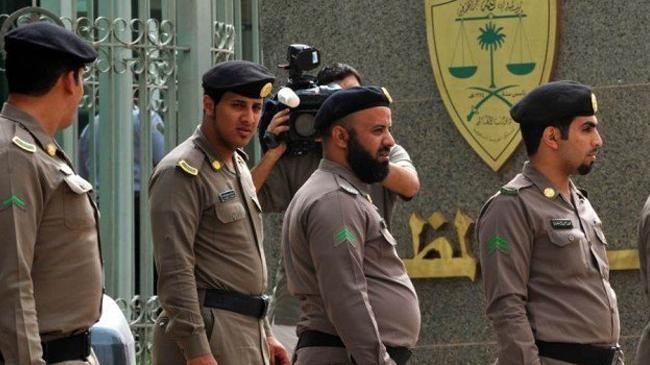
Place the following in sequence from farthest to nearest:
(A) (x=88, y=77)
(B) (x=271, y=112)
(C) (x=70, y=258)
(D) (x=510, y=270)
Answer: (A) (x=88, y=77) < (B) (x=271, y=112) < (D) (x=510, y=270) < (C) (x=70, y=258)

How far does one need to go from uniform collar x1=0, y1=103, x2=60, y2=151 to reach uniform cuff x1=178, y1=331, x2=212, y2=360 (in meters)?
1.37

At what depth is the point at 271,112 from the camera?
7512mm

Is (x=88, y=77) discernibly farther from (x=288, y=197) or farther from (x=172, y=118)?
(x=288, y=197)

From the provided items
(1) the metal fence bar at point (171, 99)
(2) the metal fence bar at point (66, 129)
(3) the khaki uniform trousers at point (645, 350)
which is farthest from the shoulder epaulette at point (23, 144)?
(1) the metal fence bar at point (171, 99)

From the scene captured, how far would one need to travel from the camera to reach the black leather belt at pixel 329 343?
614 cm

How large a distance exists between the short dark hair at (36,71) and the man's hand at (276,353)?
1.91 metres

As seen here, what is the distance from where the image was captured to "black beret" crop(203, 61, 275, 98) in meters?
6.61

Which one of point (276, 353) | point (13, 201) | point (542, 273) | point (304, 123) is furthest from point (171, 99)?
point (13, 201)

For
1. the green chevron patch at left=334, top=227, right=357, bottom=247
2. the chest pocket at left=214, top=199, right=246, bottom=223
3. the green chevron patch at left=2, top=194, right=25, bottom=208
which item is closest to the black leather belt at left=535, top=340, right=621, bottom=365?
the green chevron patch at left=334, top=227, right=357, bottom=247

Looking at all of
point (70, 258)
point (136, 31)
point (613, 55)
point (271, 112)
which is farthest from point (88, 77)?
point (70, 258)

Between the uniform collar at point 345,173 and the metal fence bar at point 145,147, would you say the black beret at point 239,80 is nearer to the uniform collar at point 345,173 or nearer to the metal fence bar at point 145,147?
the uniform collar at point 345,173

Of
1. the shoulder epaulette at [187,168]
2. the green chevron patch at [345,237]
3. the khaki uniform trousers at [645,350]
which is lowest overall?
the khaki uniform trousers at [645,350]

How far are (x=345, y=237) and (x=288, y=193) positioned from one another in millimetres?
1532

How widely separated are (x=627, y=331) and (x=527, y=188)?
2689 millimetres
